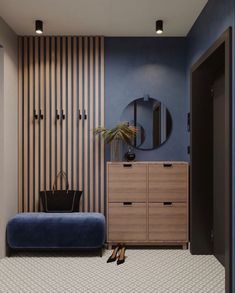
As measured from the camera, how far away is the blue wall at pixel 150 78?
461 centimetres

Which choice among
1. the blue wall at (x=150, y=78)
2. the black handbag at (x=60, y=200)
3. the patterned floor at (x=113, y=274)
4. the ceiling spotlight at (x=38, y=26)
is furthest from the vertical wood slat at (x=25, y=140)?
the blue wall at (x=150, y=78)

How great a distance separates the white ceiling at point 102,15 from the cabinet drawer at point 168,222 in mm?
2247

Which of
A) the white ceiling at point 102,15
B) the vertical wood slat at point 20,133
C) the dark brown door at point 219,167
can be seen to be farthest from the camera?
the vertical wood slat at point 20,133

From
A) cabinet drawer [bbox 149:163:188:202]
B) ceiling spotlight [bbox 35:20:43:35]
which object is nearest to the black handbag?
cabinet drawer [bbox 149:163:188:202]

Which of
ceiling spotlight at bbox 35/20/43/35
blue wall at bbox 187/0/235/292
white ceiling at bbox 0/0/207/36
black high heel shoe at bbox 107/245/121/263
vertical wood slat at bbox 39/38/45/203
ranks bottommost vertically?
black high heel shoe at bbox 107/245/121/263

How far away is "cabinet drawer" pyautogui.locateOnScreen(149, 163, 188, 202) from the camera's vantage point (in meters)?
4.25

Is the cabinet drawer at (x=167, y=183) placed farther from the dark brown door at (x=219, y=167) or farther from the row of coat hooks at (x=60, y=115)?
the row of coat hooks at (x=60, y=115)

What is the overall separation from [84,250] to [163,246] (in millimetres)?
1026

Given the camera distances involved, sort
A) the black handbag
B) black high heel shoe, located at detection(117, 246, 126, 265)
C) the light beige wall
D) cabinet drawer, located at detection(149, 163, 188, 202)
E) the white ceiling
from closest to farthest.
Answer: the white ceiling → black high heel shoe, located at detection(117, 246, 126, 265) → the light beige wall → cabinet drawer, located at detection(149, 163, 188, 202) → the black handbag

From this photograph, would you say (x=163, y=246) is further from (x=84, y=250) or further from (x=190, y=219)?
(x=84, y=250)

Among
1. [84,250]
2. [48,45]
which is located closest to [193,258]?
[84,250]

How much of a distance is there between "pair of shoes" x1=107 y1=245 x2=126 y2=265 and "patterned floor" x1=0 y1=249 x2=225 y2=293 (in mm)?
65

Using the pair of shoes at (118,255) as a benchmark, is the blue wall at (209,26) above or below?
above

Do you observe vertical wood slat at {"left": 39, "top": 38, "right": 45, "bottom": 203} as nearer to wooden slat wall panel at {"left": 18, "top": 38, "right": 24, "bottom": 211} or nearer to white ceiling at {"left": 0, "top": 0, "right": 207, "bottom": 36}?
wooden slat wall panel at {"left": 18, "top": 38, "right": 24, "bottom": 211}
